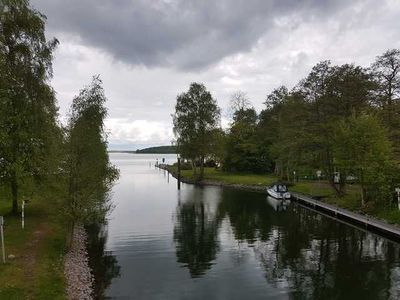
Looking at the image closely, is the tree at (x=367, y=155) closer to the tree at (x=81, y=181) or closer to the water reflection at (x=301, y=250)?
the water reflection at (x=301, y=250)

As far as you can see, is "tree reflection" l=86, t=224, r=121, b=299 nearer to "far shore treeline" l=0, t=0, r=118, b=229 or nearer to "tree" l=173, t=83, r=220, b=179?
"far shore treeline" l=0, t=0, r=118, b=229

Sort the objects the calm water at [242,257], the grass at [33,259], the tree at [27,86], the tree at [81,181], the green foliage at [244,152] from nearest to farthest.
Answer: the grass at [33,259] → the calm water at [242,257] → the tree at [81,181] → the tree at [27,86] → the green foliage at [244,152]

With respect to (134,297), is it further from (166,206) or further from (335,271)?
(166,206)

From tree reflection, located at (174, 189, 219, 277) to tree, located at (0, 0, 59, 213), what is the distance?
11643mm

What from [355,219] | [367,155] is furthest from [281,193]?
[355,219]

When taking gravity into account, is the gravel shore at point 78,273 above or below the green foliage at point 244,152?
below

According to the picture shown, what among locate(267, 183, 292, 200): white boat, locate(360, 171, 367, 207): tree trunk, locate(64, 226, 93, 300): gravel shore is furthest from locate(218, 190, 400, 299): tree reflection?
locate(267, 183, 292, 200): white boat

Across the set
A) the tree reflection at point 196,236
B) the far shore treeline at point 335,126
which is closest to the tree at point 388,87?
the far shore treeline at point 335,126

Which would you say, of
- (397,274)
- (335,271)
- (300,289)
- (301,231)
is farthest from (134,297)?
(301,231)

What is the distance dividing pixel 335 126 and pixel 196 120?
4218cm

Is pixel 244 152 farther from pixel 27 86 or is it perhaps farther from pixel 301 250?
pixel 27 86

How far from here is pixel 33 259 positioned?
23.1m

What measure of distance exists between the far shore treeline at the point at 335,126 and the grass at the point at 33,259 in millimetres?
28938

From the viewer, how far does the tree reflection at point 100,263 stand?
22733 millimetres
